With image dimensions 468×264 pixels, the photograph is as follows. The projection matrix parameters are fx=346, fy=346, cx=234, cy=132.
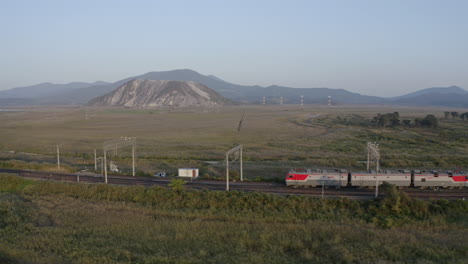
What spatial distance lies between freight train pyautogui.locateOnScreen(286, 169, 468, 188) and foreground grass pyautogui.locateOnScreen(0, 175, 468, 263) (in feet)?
12.4

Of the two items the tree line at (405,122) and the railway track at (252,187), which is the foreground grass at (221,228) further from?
the tree line at (405,122)

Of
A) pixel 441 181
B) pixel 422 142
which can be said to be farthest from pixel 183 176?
pixel 422 142

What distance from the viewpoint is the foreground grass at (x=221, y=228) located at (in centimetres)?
1783

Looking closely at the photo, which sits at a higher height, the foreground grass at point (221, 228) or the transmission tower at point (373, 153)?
the transmission tower at point (373, 153)

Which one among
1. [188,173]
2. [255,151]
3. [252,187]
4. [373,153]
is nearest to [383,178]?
[373,153]

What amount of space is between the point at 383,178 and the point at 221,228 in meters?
15.3

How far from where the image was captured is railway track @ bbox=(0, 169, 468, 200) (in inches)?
1094

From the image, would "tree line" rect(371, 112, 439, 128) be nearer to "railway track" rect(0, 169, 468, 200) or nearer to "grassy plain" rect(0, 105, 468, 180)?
"grassy plain" rect(0, 105, 468, 180)

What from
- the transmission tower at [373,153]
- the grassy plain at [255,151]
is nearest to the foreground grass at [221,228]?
the transmission tower at [373,153]

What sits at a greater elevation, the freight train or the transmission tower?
the transmission tower

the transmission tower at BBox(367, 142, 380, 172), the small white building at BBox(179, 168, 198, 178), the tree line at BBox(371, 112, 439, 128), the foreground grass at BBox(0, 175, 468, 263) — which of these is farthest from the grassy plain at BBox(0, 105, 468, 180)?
the tree line at BBox(371, 112, 439, 128)

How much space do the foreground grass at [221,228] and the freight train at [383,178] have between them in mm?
3768

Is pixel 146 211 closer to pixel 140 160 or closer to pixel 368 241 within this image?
pixel 368 241

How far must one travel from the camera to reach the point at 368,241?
64.2 ft
